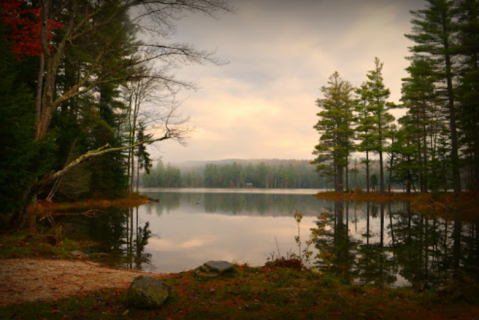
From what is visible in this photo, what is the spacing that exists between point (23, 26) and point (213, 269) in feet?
51.3

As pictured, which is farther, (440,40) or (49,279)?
(440,40)

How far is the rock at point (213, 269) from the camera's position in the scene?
6373 millimetres

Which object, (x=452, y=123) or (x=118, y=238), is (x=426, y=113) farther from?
(x=118, y=238)

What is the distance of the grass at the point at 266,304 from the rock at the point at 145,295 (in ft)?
0.33

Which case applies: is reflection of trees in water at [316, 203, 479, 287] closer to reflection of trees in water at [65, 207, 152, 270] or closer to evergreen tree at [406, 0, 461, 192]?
reflection of trees in water at [65, 207, 152, 270]

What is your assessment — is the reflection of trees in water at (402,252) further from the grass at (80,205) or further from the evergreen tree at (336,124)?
the evergreen tree at (336,124)

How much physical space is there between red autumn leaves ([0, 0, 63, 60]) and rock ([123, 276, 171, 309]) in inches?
534

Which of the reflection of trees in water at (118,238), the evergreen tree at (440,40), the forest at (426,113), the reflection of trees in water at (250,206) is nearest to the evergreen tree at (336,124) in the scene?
the forest at (426,113)

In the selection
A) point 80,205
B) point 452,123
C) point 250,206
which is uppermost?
point 452,123

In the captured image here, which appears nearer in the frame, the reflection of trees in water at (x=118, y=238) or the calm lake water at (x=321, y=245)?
the calm lake water at (x=321, y=245)

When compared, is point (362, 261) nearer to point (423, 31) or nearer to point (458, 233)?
point (458, 233)

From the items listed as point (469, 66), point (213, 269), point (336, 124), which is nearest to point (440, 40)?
point (469, 66)

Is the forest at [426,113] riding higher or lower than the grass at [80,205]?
higher

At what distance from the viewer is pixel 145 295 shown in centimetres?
443
